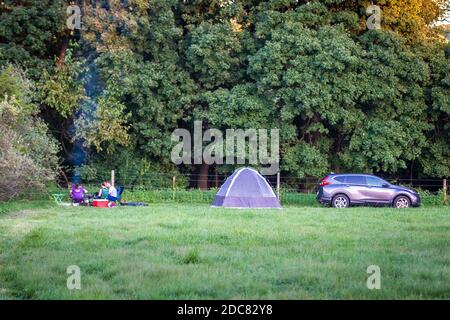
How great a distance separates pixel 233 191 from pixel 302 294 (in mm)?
15511

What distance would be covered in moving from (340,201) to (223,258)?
15.6 metres

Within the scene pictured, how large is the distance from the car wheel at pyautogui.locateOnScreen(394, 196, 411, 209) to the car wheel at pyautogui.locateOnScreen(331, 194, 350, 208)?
1.95 metres

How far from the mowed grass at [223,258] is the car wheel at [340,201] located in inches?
320

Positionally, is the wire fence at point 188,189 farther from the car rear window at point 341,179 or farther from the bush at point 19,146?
the car rear window at point 341,179

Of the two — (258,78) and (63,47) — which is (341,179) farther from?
(63,47)

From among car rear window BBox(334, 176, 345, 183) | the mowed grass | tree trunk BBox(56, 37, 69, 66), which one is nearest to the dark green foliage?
tree trunk BBox(56, 37, 69, 66)

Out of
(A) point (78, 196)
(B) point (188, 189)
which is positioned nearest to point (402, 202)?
(B) point (188, 189)

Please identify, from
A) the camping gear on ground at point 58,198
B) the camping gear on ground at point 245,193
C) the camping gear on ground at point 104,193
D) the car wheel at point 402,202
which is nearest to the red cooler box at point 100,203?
the camping gear on ground at point 104,193

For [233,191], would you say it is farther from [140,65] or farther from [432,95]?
[432,95]

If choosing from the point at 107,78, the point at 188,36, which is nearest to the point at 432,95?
the point at 188,36

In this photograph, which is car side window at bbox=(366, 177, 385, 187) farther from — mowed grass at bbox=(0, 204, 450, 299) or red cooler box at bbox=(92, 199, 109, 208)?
red cooler box at bbox=(92, 199, 109, 208)

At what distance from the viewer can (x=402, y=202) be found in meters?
25.2

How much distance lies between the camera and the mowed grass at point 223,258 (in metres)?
7.84

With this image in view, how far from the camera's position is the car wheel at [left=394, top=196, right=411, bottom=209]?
2514 cm
